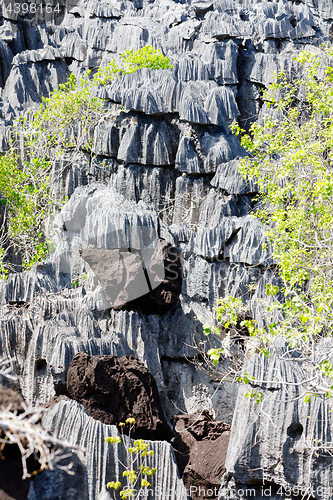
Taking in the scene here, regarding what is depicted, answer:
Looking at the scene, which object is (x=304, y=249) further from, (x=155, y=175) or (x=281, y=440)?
(x=155, y=175)

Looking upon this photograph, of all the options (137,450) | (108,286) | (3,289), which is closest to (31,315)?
(3,289)

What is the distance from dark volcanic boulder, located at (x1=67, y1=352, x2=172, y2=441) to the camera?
9164 mm

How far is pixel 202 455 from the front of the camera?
9.34m

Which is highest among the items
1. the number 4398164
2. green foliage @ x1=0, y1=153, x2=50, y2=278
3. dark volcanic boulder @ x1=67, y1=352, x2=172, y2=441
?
the number 4398164

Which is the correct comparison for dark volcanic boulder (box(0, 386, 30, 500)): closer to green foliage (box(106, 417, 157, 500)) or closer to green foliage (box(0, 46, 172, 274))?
green foliage (box(106, 417, 157, 500))

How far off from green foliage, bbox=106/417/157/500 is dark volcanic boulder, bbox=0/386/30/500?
340cm

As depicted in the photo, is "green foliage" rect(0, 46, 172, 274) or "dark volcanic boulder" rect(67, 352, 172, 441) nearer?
"dark volcanic boulder" rect(67, 352, 172, 441)

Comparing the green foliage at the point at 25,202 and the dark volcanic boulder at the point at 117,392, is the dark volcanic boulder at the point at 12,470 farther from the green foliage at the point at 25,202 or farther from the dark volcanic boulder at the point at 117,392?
the green foliage at the point at 25,202

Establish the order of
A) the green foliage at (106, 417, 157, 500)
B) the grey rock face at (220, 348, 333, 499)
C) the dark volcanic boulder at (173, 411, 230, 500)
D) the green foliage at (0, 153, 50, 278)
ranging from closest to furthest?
the green foliage at (106, 417, 157, 500) < the grey rock face at (220, 348, 333, 499) < the dark volcanic boulder at (173, 411, 230, 500) < the green foliage at (0, 153, 50, 278)

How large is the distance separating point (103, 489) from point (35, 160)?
13.4 meters

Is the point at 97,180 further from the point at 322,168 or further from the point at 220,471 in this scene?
the point at 220,471

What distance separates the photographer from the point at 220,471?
8.98 metres

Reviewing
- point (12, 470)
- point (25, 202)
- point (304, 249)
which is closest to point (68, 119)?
point (25, 202)

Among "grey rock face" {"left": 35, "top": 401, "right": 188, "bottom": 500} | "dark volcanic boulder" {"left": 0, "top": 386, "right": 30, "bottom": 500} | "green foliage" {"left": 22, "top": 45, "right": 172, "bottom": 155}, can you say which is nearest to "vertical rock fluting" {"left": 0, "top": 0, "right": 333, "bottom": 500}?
"grey rock face" {"left": 35, "top": 401, "right": 188, "bottom": 500}
